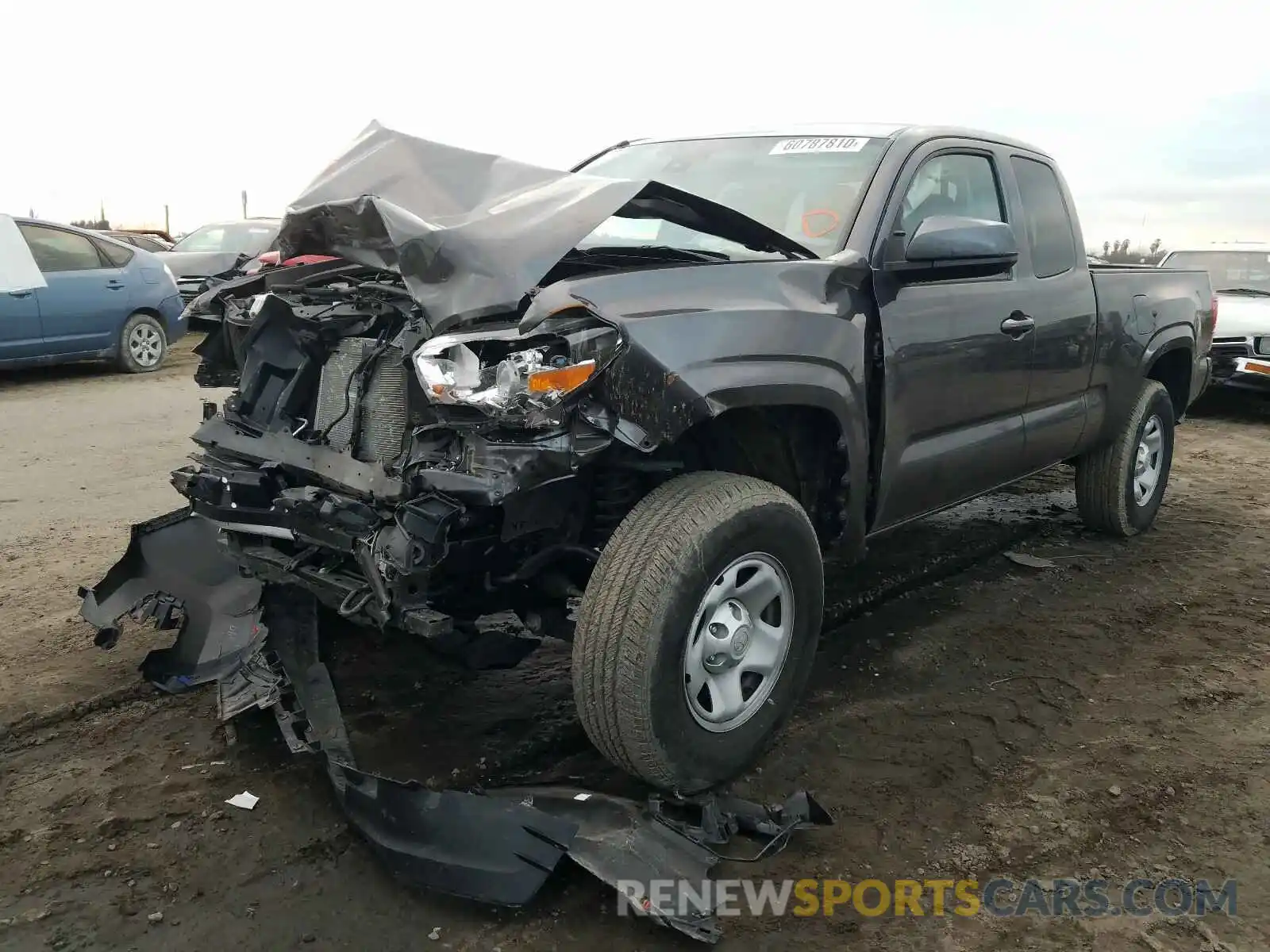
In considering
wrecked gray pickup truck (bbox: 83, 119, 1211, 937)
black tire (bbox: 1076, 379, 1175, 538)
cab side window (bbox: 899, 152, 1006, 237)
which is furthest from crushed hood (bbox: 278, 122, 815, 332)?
black tire (bbox: 1076, 379, 1175, 538)

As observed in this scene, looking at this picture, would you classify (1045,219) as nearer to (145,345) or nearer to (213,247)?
(145,345)

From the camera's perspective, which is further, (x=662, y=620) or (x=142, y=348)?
(x=142, y=348)

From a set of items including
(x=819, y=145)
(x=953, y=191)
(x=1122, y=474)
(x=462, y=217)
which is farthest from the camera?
(x=1122, y=474)

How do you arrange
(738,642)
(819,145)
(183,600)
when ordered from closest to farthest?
(738,642) → (183,600) → (819,145)

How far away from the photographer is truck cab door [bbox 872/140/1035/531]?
11.0 feet

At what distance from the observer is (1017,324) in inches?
156

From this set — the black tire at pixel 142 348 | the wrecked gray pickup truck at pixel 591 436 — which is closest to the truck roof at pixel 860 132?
the wrecked gray pickup truck at pixel 591 436

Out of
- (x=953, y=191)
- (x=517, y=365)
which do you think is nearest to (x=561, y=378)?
(x=517, y=365)

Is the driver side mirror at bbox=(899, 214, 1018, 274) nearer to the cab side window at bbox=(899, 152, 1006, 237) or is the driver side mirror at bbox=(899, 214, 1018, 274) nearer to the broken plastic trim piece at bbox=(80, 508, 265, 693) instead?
the cab side window at bbox=(899, 152, 1006, 237)

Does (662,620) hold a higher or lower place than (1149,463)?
higher

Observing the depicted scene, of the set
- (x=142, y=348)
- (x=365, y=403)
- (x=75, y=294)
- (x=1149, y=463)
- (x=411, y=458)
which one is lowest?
(x=1149, y=463)

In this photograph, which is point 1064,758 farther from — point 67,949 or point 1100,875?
point 67,949

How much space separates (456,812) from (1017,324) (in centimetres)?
283

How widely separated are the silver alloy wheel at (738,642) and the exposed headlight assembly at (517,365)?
0.67m
